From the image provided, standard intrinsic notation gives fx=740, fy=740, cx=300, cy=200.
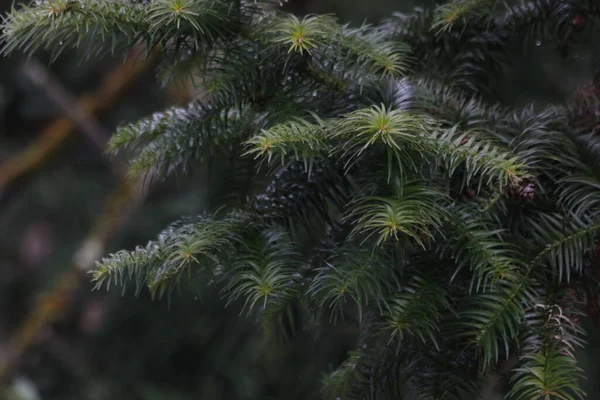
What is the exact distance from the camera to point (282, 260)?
2.50 feet

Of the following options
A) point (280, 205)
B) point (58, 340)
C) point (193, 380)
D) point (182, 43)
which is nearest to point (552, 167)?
point (280, 205)

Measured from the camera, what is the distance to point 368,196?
0.72m

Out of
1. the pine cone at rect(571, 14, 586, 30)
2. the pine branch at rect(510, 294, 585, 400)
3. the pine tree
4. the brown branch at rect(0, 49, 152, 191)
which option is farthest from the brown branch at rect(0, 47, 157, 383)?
the pine branch at rect(510, 294, 585, 400)

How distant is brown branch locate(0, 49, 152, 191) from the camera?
8.81 feet

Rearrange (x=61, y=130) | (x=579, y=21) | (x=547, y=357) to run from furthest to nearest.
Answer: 1. (x=61, y=130)
2. (x=579, y=21)
3. (x=547, y=357)

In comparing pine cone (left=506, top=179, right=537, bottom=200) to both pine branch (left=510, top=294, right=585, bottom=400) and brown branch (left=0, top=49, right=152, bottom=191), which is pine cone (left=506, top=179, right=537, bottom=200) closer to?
pine branch (left=510, top=294, right=585, bottom=400)

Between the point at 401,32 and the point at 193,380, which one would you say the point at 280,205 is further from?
the point at 193,380

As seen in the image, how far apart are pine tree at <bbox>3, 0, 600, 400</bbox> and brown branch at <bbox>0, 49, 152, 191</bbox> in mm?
1860

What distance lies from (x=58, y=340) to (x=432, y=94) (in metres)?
3.34

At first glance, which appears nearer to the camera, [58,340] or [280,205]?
[280,205]

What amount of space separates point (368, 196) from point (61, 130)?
231cm

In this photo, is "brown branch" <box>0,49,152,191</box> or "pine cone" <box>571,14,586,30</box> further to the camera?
"brown branch" <box>0,49,152,191</box>

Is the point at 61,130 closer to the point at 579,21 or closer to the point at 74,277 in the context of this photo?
the point at 74,277

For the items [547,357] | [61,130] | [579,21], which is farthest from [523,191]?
[61,130]
